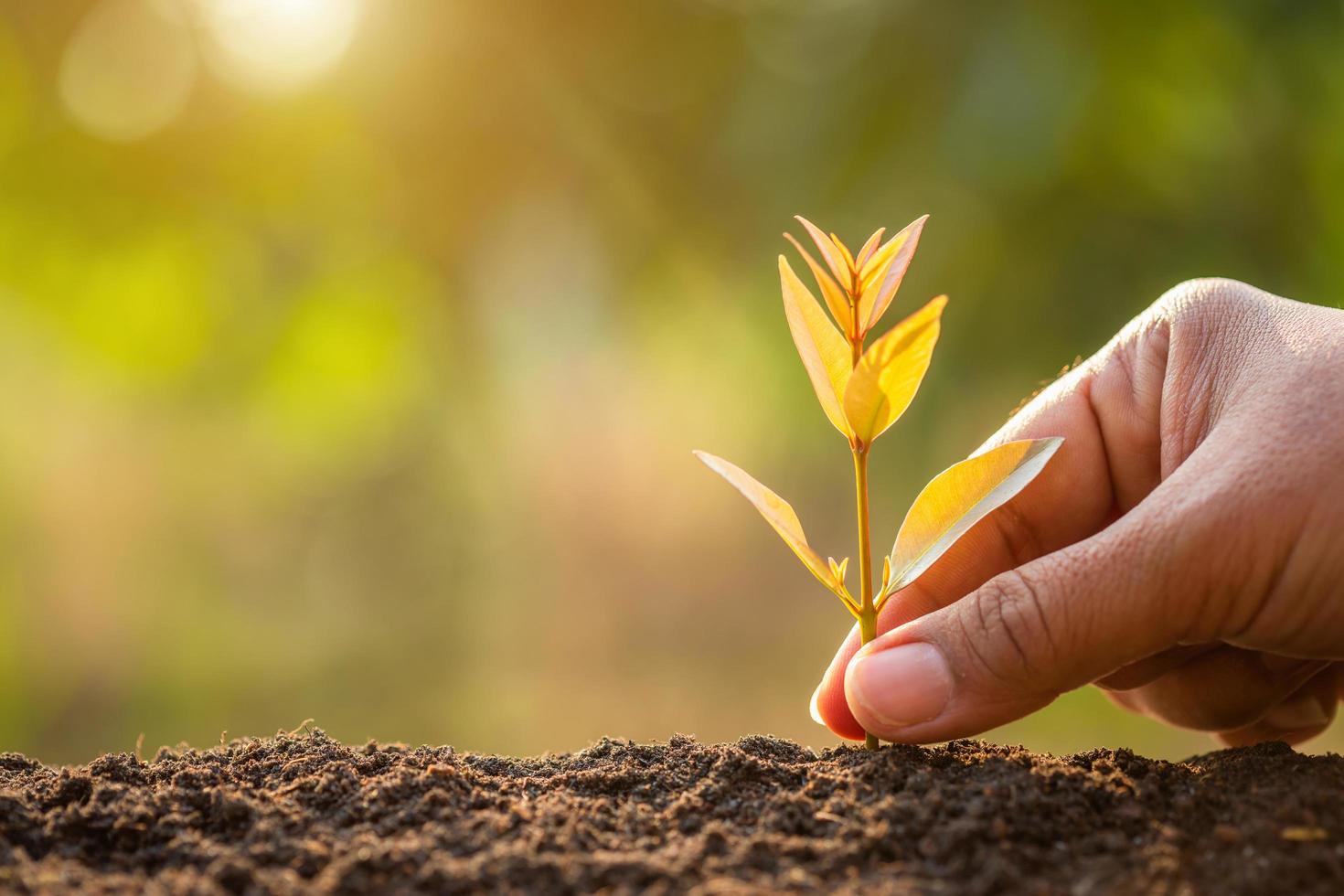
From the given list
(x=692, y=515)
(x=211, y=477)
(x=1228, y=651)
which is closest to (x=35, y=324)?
(x=211, y=477)

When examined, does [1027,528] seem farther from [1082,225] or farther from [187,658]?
[187,658]

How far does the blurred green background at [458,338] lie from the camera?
12.8 feet

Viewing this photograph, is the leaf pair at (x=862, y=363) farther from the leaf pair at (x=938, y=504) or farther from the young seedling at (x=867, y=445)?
the leaf pair at (x=938, y=504)

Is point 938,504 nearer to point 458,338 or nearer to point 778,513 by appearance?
point 778,513

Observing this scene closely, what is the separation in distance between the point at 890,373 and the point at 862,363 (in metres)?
0.04

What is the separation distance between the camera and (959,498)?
3.47ft

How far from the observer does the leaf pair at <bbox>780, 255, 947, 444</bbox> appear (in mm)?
910

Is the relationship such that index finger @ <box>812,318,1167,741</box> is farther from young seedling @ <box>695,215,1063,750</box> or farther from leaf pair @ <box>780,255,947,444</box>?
leaf pair @ <box>780,255,947,444</box>

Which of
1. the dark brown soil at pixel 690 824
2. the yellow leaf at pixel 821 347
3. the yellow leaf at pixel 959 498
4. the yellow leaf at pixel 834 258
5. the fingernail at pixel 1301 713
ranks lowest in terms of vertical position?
the dark brown soil at pixel 690 824

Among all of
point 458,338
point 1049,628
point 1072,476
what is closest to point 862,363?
point 1049,628

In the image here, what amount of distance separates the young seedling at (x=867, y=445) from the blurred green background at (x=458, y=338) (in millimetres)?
2757

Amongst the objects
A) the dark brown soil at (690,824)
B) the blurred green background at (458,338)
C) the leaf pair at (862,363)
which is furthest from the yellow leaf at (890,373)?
the blurred green background at (458,338)

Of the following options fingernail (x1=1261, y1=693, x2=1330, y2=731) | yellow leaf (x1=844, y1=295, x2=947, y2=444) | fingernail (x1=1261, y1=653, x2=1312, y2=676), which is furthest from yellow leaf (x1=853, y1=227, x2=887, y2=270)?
fingernail (x1=1261, y1=693, x2=1330, y2=731)

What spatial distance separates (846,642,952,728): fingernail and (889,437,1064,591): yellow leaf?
0.28 feet
